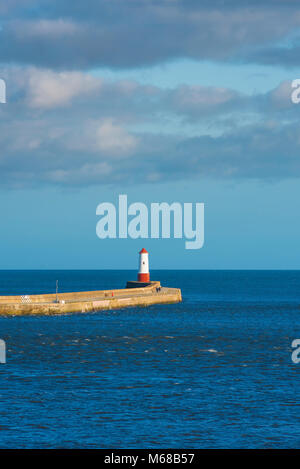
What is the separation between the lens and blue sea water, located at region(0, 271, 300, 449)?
2902 centimetres

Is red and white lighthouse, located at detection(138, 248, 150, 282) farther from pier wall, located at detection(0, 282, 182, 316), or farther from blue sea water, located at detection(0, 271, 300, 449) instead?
blue sea water, located at detection(0, 271, 300, 449)

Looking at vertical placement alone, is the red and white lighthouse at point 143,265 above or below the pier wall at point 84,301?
above

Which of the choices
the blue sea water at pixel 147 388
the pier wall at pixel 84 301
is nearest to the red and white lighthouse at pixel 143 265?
the pier wall at pixel 84 301

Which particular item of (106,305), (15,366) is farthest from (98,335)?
(106,305)

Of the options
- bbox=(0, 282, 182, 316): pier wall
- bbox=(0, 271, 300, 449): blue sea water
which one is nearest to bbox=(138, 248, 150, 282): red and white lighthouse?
bbox=(0, 282, 182, 316): pier wall

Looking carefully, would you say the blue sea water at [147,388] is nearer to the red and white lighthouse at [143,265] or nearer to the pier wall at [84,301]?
the pier wall at [84,301]

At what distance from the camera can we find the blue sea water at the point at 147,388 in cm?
2902

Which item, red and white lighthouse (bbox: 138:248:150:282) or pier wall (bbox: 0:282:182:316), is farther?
red and white lighthouse (bbox: 138:248:150:282)

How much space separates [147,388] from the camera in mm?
38281

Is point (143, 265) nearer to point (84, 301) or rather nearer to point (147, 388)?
point (84, 301)

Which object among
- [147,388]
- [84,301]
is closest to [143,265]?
[84,301]

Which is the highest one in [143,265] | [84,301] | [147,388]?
[143,265]

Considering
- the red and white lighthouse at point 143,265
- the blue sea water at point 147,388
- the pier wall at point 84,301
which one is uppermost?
the red and white lighthouse at point 143,265
